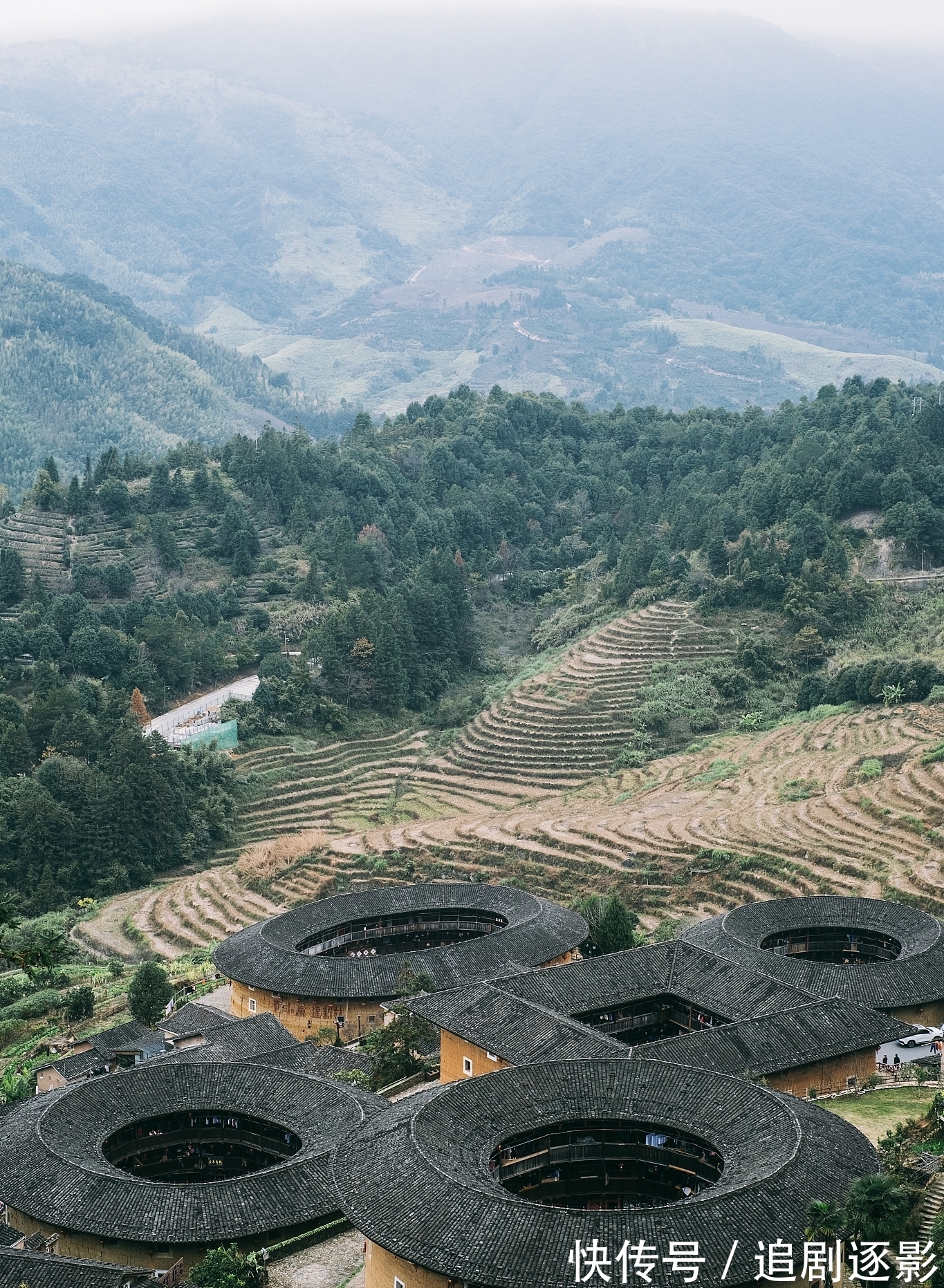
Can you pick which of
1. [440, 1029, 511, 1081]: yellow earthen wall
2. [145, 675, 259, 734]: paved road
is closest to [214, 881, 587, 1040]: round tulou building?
[440, 1029, 511, 1081]: yellow earthen wall

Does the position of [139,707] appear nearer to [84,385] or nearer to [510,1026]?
[510,1026]

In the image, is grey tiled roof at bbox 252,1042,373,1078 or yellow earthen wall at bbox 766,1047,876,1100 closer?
yellow earthen wall at bbox 766,1047,876,1100

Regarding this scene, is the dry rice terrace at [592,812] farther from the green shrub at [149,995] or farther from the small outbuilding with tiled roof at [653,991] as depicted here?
the green shrub at [149,995]

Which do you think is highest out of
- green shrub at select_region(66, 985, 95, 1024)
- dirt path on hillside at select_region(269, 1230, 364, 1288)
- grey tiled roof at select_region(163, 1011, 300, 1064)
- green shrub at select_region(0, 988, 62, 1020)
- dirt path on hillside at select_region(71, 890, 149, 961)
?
Result: dirt path on hillside at select_region(269, 1230, 364, 1288)

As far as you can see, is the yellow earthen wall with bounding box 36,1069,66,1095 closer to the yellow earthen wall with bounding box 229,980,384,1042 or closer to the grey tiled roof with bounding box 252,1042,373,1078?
the yellow earthen wall with bounding box 229,980,384,1042

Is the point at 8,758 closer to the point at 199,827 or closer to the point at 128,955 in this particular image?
the point at 199,827

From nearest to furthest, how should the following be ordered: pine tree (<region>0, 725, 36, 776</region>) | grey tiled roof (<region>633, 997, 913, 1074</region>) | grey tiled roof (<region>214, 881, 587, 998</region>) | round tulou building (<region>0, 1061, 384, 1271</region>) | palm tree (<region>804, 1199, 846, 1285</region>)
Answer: palm tree (<region>804, 1199, 846, 1285</region>) → round tulou building (<region>0, 1061, 384, 1271</region>) → grey tiled roof (<region>633, 997, 913, 1074</region>) → grey tiled roof (<region>214, 881, 587, 998</region>) → pine tree (<region>0, 725, 36, 776</region>)

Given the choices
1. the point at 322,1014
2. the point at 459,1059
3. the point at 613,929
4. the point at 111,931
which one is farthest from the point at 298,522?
the point at 459,1059
